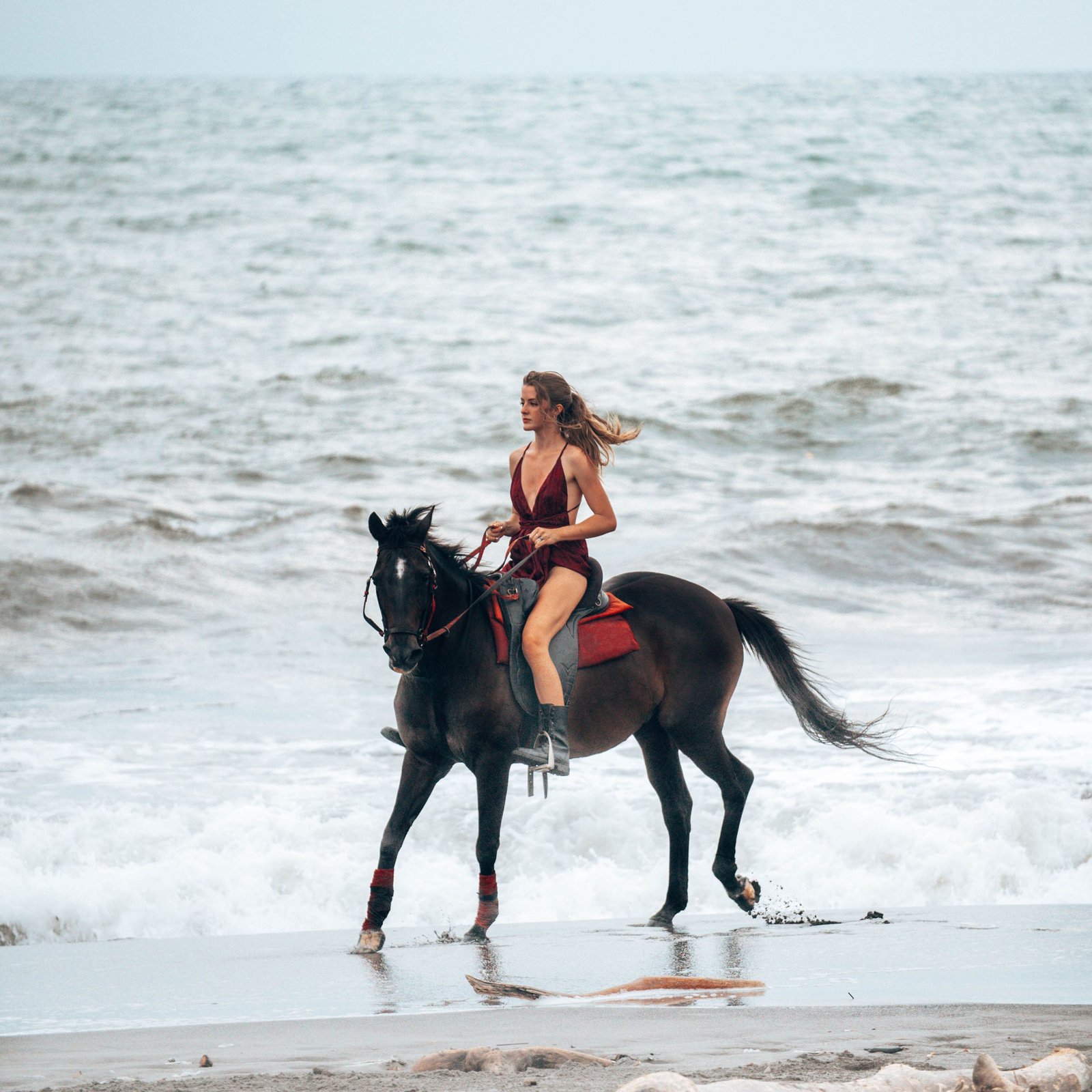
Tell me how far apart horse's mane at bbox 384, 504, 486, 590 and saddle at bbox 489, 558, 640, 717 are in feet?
0.49

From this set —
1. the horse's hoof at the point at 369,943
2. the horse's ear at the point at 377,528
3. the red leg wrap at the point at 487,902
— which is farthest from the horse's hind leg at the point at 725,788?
the horse's ear at the point at 377,528

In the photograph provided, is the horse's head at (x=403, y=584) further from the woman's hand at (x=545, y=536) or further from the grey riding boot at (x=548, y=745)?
the grey riding boot at (x=548, y=745)

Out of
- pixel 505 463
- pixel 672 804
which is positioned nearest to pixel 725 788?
pixel 672 804

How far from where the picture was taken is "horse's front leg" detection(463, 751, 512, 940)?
5660 millimetres

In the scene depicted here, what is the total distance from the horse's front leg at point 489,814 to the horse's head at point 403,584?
55 cm

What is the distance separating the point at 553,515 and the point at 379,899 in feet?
5.61

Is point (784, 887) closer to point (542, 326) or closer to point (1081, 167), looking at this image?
point (542, 326)

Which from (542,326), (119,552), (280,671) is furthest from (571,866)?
(542,326)

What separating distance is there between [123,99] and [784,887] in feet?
206

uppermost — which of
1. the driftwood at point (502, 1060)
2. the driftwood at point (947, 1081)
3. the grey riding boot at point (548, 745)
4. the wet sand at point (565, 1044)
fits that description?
the grey riding boot at point (548, 745)

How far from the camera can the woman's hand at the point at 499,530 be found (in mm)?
5836

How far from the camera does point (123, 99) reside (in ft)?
206

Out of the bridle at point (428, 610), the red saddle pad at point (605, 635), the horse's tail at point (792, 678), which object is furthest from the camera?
the horse's tail at point (792, 678)

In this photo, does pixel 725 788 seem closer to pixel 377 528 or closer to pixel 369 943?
pixel 369 943
